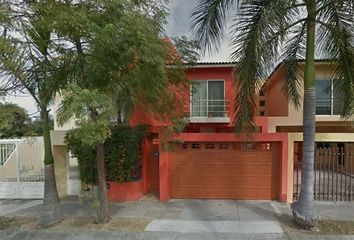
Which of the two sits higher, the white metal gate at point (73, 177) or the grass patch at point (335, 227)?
the white metal gate at point (73, 177)

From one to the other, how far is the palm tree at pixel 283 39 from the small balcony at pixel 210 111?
7631mm

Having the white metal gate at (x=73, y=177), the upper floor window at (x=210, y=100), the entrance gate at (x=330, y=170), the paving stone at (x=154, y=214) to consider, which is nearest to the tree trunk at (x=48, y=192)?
the paving stone at (x=154, y=214)

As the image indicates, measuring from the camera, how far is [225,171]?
9695 millimetres

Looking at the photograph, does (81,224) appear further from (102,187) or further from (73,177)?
(73,177)

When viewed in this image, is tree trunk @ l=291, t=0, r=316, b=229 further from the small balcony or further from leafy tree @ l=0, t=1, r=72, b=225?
the small balcony

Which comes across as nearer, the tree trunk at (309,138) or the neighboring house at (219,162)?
the tree trunk at (309,138)

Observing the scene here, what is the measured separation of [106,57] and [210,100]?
9290mm

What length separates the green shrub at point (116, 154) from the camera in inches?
374

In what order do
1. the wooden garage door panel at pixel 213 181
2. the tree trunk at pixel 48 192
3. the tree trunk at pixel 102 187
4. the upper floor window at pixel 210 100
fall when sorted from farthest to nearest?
1. the upper floor window at pixel 210 100
2. the wooden garage door panel at pixel 213 181
3. the tree trunk at pixel 48 192
4. the tree trunk at pixel 102 187

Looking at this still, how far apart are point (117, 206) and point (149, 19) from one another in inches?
217

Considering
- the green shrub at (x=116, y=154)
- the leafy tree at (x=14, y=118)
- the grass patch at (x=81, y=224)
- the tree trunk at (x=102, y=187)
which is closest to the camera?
the leafy tree at (x=14, y=118)

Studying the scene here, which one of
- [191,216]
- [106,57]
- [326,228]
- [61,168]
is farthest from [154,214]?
[106,57]

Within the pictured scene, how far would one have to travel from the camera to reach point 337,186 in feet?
31.7

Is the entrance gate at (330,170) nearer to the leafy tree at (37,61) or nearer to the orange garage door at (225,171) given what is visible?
the orange garage door at (225,171)
